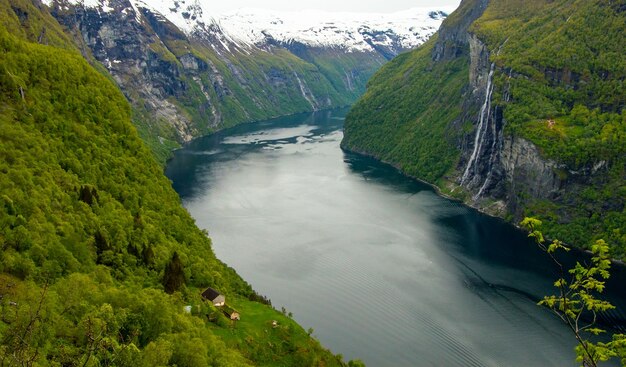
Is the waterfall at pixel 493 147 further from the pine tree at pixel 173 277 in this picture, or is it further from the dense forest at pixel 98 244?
the pine tree at pixel 173 277

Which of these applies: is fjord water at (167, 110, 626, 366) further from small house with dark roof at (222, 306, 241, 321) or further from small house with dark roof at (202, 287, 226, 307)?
small house with dark roof at (202, 287, 226, 307)

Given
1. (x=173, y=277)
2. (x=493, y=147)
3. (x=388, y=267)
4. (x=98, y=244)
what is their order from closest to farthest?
(x=98, y=244) < (x=173, y=277) < (x=388, y=267) < (x=493, y=147)

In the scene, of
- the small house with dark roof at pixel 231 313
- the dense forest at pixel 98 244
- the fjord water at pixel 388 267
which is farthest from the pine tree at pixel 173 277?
the fjord water at pixel 388 267

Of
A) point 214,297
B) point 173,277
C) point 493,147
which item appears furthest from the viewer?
point 493,147

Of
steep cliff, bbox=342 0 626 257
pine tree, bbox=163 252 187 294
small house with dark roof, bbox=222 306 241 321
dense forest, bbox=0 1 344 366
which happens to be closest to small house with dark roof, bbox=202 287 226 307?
small house with dark roof, bbox=222 306 241 321

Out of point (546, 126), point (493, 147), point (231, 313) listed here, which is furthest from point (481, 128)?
point (231, 313)

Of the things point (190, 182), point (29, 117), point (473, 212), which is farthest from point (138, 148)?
point (473, 212)

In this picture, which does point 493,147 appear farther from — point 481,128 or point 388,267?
point 388,267
